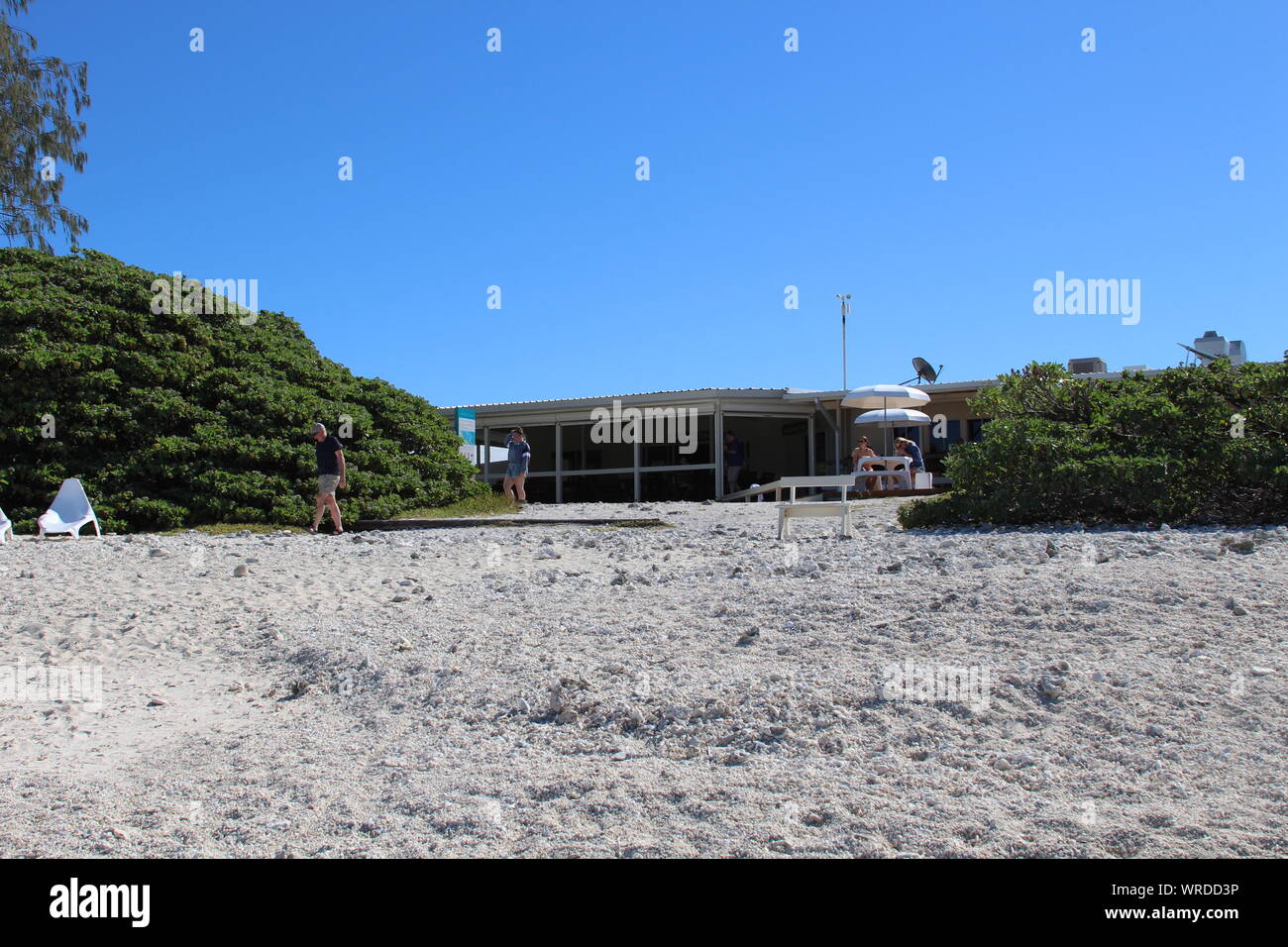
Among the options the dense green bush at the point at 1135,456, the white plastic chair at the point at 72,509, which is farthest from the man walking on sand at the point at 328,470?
the dense green bush at the point at 1135,456

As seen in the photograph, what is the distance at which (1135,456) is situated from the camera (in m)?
9.32

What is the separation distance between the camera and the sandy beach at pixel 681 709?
3.53 m

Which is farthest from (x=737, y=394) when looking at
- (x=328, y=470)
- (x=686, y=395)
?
(x=328, y=470)

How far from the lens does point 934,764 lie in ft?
12.9

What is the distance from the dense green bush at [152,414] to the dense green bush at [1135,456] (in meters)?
8.78

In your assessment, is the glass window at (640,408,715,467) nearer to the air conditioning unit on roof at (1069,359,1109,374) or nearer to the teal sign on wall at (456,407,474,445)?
the teal sign on wall at (456,407,474,445)

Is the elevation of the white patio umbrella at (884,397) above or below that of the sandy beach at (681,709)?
above

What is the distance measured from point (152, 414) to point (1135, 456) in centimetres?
1277

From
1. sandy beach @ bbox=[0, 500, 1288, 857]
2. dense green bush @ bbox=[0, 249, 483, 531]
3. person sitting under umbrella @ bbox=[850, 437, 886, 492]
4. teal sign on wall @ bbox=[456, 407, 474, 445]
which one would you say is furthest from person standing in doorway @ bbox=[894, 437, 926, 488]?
sandy beach @ bbox=[0, 500, 1288, 857]

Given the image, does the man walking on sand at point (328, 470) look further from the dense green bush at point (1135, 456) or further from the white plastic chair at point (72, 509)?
the dense green bush at point (1135, 456)

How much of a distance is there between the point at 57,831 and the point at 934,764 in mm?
3398

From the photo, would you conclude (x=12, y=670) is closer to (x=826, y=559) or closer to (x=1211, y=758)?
(x=826, y=559)

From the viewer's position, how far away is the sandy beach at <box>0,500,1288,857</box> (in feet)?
11.6

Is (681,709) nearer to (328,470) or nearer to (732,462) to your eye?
(328,470)
